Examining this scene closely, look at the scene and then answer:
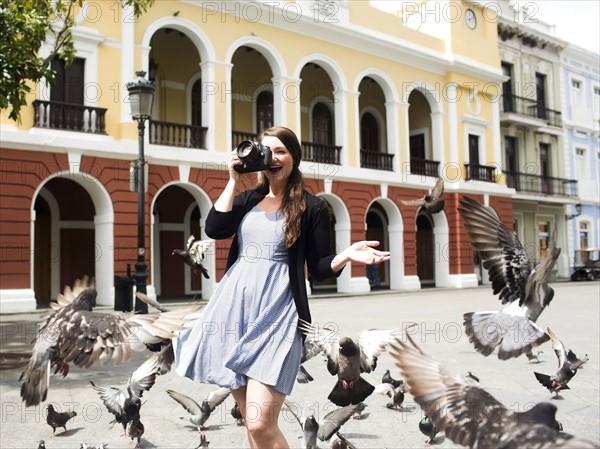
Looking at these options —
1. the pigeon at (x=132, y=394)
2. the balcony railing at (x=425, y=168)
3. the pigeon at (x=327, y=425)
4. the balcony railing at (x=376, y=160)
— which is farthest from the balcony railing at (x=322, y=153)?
the pigeon at (x=327, y=425)

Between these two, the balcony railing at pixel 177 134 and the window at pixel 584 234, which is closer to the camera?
the balcony railing at pixel 177 134

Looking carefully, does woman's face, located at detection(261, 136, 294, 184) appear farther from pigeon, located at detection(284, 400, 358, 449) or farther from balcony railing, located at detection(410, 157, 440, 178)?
balcony railing, located at detection(410, 157, 440, 178)

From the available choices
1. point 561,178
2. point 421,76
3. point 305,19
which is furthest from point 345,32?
point 561,178

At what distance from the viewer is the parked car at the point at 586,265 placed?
2708 centimetres

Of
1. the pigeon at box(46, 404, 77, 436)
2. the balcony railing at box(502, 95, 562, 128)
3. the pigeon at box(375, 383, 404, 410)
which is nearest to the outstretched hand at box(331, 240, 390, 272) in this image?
the pigeon at box(375, 383, 404, 410)

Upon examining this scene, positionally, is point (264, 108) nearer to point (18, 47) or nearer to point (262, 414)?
point (18, 47)

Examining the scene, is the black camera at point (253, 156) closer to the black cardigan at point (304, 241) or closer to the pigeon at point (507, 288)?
the black cardigan at point (304, 241)

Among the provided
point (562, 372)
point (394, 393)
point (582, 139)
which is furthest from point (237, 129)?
point (582, 139)

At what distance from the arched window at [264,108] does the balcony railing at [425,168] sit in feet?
18.0

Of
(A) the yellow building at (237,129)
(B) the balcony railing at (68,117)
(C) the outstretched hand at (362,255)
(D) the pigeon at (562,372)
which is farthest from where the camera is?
(A) the yellow building at (237,129)

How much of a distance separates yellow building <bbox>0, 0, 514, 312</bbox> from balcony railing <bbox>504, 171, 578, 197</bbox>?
3250 millimetres

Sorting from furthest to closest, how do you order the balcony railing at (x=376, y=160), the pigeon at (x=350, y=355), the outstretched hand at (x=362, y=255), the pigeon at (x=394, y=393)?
the balcony railing at (x=376, y=160)
the pigeon at (x=394, y=393)
the pigeon at (x=350, y=355)
the outstretched hand at (x=362, y=255)

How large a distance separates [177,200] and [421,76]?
33.1ft

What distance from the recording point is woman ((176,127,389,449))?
2299mm
